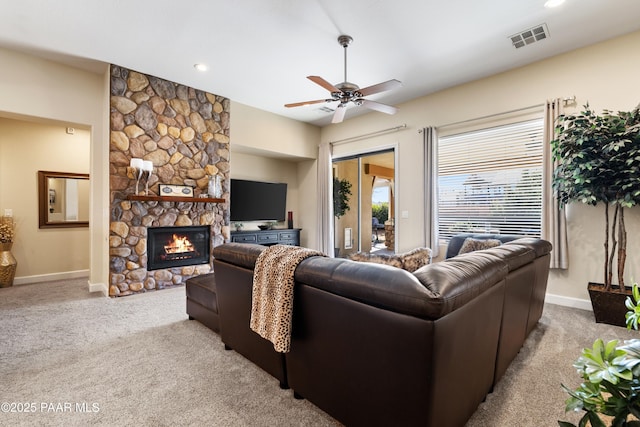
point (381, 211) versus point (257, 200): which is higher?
point (257, 200)

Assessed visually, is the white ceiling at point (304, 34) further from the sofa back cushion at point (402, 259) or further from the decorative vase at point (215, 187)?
the sofa back cushion at point (402, 259)

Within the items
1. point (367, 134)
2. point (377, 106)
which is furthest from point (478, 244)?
point (367, 134)

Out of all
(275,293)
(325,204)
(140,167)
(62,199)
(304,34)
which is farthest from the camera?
(325,204)

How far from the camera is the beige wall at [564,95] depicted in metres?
3.27

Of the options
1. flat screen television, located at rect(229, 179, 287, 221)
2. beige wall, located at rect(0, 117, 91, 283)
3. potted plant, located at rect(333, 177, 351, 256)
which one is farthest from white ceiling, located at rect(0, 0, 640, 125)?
potted plant, located at rect(333, 177, 351, 256)

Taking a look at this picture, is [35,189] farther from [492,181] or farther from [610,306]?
[610,306]

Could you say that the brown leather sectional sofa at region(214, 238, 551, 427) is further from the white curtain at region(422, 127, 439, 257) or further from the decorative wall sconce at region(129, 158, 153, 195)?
the decorative wall sconce at region(129, 158, 153, 195)

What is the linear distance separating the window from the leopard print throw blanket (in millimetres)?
3608

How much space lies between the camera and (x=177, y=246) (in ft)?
15.1

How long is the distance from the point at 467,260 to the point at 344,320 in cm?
68

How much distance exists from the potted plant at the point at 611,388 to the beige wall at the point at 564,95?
3602mm

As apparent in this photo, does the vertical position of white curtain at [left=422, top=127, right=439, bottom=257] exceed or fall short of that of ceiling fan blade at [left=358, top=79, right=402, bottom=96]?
it falls short

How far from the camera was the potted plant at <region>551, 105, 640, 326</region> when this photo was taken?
2834 mm

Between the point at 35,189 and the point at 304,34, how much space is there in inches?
192
